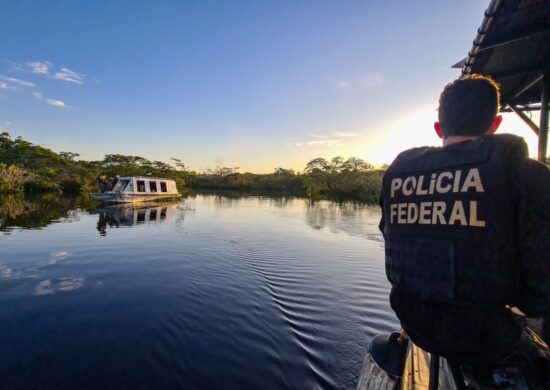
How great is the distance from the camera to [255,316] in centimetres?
469

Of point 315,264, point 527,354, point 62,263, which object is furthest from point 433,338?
point 62,263

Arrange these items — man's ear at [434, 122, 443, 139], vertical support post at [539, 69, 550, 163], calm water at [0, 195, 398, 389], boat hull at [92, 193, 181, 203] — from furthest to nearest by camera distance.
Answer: boat hull at [92, 193, 181, 203] < vertical support post at [539, 69, 550, 163] < calm water at [0, 195, 398, 389] < man's ear at [434, 122, 443, 139]

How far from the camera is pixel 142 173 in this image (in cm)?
5138

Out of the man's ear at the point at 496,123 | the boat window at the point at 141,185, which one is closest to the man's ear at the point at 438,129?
the man's ear at the point at 496,123

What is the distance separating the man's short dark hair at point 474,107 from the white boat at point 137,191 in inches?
1005

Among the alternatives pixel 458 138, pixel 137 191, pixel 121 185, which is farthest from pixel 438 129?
pixel 137 191

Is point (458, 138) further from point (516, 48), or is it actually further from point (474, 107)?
point (516, 48)

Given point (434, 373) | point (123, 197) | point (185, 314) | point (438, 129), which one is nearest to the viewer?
point (434, 373)

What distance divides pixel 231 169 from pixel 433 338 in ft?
271

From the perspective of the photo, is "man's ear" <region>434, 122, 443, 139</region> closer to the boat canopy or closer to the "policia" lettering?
the "policia" lettering

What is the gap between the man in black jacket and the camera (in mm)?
1182

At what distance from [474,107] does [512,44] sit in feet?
8.44

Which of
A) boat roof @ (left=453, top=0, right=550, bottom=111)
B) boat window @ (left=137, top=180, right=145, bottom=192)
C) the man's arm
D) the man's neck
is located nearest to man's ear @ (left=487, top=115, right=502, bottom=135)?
the man's neck

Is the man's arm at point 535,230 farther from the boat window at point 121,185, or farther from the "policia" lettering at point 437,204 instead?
the boat window at point 121,185
